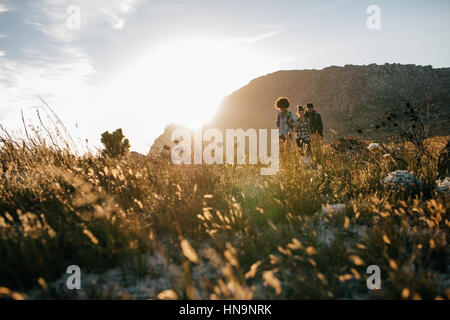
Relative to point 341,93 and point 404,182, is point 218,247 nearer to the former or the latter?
point 404,182

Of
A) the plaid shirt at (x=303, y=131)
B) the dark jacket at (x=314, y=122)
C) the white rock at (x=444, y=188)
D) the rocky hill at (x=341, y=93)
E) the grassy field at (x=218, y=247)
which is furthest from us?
the rocky hill at (x=341, y=93)

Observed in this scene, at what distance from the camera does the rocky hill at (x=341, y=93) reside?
168ft

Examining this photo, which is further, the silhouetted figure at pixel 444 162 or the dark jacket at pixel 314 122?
the dark jacket at pixel 314 122

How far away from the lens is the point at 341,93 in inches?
2339

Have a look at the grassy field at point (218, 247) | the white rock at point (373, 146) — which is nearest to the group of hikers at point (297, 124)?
the white rock at point (373, 146)

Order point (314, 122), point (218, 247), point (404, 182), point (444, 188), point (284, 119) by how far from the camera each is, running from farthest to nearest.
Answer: point (314, 122)
point (284, 119)
point (404, 182)
point (444, 188)
point (218, 247)

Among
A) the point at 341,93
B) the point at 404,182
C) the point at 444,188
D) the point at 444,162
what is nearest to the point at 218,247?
the point at 404,182

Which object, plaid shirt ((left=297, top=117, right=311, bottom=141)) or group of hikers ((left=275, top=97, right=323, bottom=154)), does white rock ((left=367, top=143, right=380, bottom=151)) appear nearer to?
group of hikers ((left=275, top=97, right=323, bottom=154))

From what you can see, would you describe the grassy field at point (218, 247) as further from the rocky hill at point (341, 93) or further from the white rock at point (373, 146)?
the rocky hill at point (341, 93)

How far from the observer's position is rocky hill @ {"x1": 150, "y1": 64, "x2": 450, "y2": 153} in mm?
51250
